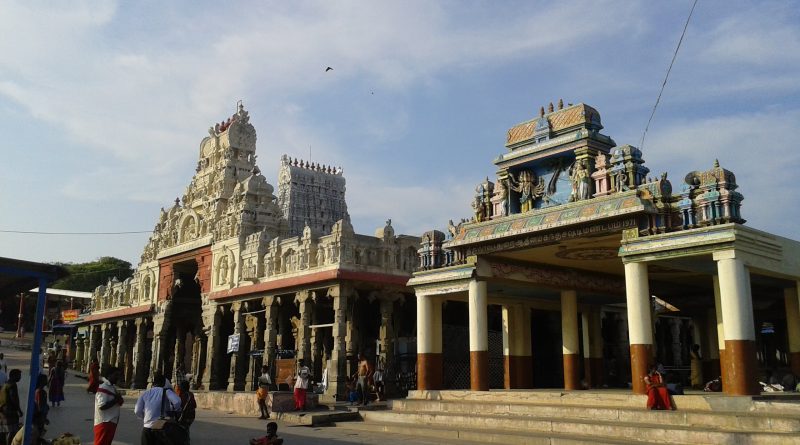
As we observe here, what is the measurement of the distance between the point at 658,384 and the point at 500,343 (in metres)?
13.2

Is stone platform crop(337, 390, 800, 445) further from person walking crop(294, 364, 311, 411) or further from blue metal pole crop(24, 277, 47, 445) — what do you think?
blue metal pole crop(24, 277, 47, 445)

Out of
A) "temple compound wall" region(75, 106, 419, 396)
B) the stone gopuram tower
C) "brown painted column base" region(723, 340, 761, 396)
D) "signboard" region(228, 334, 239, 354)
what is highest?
the stone gopuram tower

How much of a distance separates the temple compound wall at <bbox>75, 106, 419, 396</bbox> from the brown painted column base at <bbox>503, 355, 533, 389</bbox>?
4.11m

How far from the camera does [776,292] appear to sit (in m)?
19.0

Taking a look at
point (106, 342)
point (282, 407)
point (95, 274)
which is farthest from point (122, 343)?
point (95, 274)

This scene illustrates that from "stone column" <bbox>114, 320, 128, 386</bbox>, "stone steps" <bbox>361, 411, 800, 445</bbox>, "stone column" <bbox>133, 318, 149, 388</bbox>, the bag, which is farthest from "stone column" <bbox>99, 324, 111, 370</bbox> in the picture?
the bag

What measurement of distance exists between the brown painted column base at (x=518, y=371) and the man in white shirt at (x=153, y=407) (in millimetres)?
13604

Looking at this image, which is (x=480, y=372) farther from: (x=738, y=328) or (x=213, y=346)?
(x=213, y=346)

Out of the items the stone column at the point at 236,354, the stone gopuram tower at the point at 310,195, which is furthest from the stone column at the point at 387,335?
the stone gopuram tower at the point at 310,195

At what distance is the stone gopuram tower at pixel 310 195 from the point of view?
57.6 metres

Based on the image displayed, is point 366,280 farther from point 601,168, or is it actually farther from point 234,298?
point 601,168

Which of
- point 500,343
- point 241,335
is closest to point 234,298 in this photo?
point 241,335

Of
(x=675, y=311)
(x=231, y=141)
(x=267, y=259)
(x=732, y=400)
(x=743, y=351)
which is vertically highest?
(x=231, y=141)

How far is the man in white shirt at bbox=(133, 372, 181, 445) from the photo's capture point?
866 cm
